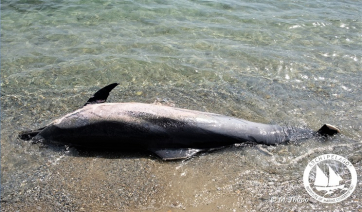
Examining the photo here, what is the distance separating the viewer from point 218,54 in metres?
7.92

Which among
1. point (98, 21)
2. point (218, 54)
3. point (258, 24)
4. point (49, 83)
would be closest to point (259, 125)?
point (218, 54)

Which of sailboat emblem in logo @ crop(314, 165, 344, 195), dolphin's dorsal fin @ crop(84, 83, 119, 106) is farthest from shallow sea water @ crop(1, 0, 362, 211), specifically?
dolphin's dorsal fin @ crop(84, 83, 119, 106)

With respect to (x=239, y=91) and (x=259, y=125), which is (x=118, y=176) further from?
(x=239, y=91)

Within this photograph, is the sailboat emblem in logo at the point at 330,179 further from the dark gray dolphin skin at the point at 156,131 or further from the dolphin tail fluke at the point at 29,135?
the dolphin tail fluke at the point at 29,135

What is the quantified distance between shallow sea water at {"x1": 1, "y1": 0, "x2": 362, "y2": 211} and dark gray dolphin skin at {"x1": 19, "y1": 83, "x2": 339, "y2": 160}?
0.16 m

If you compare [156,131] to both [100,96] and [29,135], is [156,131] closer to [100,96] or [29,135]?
[100,96]

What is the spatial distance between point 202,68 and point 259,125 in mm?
2731

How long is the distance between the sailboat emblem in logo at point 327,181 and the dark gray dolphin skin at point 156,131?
2.55 feet

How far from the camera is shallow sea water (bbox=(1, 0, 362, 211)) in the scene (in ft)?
13.3

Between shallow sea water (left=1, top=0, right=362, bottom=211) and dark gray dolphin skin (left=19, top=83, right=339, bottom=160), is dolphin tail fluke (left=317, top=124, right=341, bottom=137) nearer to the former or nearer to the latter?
dark gray dolphin skin (left=19, top=83, right=339, bottom=160)

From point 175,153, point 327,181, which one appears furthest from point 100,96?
point 327,181

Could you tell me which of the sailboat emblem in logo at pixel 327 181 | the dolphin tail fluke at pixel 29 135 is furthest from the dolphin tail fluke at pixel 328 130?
the dolphin tail fluke at pixel 29 135

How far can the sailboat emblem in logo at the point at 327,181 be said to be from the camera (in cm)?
402

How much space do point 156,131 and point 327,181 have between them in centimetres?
245
